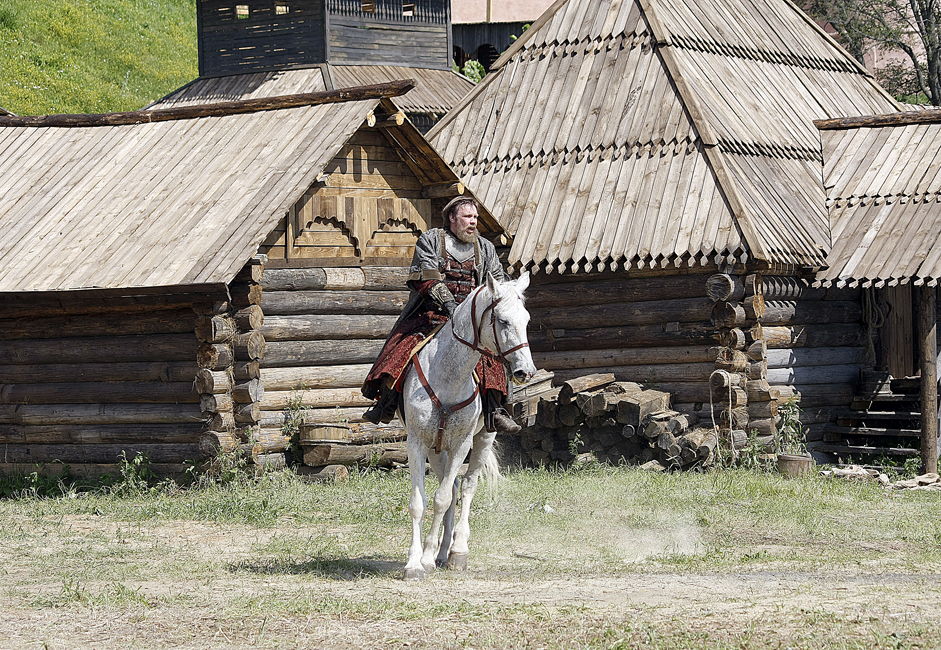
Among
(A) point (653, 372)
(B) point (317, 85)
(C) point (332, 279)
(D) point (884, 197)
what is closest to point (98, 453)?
(C) point (332, 279)

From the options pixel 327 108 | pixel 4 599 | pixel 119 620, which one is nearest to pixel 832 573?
pixel 119 620

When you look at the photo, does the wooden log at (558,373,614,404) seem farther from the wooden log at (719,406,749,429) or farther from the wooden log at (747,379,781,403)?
the wooden log at (747,379,781,403)

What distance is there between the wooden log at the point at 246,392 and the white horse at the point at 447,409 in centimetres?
437

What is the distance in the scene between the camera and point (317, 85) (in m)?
23.9

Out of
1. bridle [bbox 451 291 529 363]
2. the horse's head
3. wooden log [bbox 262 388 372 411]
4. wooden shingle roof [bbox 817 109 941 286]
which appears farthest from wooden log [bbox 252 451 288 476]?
wooden shingle roof [bbox 817 109 941 286]

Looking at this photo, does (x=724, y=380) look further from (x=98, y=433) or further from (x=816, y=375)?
(x=98, y=433)

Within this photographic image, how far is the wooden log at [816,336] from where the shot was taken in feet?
50.2

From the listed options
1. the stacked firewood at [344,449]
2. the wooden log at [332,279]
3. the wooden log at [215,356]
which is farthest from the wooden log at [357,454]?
the wooden log at [332,279]

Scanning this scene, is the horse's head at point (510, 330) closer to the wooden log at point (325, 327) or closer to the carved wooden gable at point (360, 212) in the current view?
the wooden log at point (325, 327)

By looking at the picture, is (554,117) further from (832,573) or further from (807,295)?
(832,573)

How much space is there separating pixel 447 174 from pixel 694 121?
11.0 feet

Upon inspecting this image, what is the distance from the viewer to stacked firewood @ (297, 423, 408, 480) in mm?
13414

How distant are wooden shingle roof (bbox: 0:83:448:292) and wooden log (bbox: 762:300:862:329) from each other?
4.35 metres

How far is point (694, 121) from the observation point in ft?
51.6
